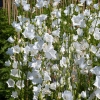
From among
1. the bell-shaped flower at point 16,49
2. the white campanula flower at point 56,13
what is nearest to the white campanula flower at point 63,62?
the bell-shaped flower at point 16,49

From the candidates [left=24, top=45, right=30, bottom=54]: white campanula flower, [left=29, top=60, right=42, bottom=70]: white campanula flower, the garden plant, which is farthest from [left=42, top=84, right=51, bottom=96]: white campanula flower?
[left=24, top=45, right=30, bottom=54]: white campanula flower

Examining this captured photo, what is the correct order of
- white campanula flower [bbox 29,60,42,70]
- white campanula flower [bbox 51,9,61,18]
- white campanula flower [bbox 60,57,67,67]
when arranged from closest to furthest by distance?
white campanula flower [bbox 29,60,42,70] < white campanula flower [bbox 60,57,67,67] < white campanula flower [bbox 51,9,61,18]

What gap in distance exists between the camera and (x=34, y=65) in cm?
271

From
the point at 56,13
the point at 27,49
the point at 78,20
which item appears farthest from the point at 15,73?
the point at 56,13

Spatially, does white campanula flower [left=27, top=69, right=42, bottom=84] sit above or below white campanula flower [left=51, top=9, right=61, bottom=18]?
below

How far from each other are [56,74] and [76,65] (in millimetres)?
173

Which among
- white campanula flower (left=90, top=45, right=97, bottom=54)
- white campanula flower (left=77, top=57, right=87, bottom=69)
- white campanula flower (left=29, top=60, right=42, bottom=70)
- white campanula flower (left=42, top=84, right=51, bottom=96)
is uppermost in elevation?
white campanula flower (left=90, top=45, right=97, bottom=54)

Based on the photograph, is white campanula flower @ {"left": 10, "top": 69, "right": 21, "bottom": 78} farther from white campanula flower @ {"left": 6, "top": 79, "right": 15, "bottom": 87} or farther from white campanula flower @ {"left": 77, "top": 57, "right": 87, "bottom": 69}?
white campanula flower @ {"left": 77, "top": 57, "right": 87, "bottom": 69}

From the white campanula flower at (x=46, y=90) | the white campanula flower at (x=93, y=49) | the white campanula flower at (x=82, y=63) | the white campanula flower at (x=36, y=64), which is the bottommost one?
the white campanula flower at (x=46, y=90)

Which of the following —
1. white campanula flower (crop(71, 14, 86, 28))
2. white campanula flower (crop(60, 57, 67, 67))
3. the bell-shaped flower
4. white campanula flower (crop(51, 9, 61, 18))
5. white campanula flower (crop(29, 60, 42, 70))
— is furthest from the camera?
white campanula flower (crop(51, 9, 61, 18))

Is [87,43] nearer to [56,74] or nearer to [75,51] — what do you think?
[75,51]

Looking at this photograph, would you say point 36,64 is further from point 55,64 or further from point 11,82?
point 11,82

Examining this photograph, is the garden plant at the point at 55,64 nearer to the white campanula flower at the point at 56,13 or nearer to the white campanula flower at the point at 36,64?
the white campanula flower at the point at 36,64

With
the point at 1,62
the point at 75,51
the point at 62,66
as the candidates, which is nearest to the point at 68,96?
the point at 62,66
